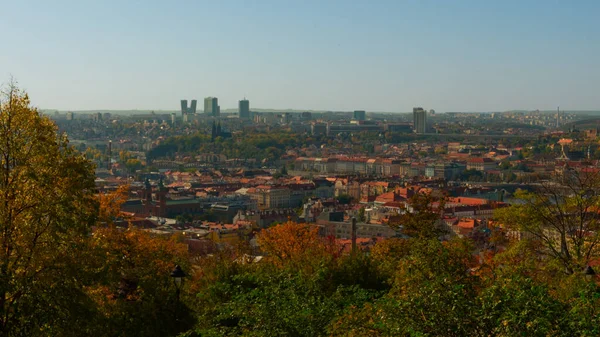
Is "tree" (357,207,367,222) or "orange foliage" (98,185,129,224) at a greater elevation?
"orange foliage" (98,185,129,224)

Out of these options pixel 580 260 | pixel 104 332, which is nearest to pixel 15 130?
pixel 104 332

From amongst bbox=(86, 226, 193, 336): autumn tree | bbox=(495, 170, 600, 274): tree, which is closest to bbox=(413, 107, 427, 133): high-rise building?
bbox=(495, 170, 600, 274): tree

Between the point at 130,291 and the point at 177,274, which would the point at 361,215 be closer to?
the point at 130,291

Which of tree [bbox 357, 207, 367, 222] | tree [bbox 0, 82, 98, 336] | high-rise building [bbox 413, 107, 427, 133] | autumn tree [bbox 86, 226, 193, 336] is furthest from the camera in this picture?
high-rise building [bbox 413, 107, 427, 133]

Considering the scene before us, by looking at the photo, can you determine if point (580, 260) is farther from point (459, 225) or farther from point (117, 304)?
point (459, 225)

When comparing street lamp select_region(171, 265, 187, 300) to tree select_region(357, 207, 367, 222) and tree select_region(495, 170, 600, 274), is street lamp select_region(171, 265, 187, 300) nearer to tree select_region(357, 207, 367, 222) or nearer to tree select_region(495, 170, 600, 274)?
tree select_region(495, 170, 600, 274)

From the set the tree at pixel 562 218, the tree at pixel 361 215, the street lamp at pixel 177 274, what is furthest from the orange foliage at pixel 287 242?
the tree at pixel 361 215

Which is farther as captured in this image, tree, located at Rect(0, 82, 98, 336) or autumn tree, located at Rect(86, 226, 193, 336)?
autumn tree, located at Rect(86, 226, 193, 336)

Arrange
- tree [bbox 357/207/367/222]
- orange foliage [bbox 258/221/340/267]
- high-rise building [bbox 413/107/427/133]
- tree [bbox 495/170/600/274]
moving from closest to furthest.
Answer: tree [bbox 495/170/600/274] < orange foliage [bbox 258/221/340/267] < tree [bbox 357/207/367/222] < high-rise building [bbox 413/107/427/133]
